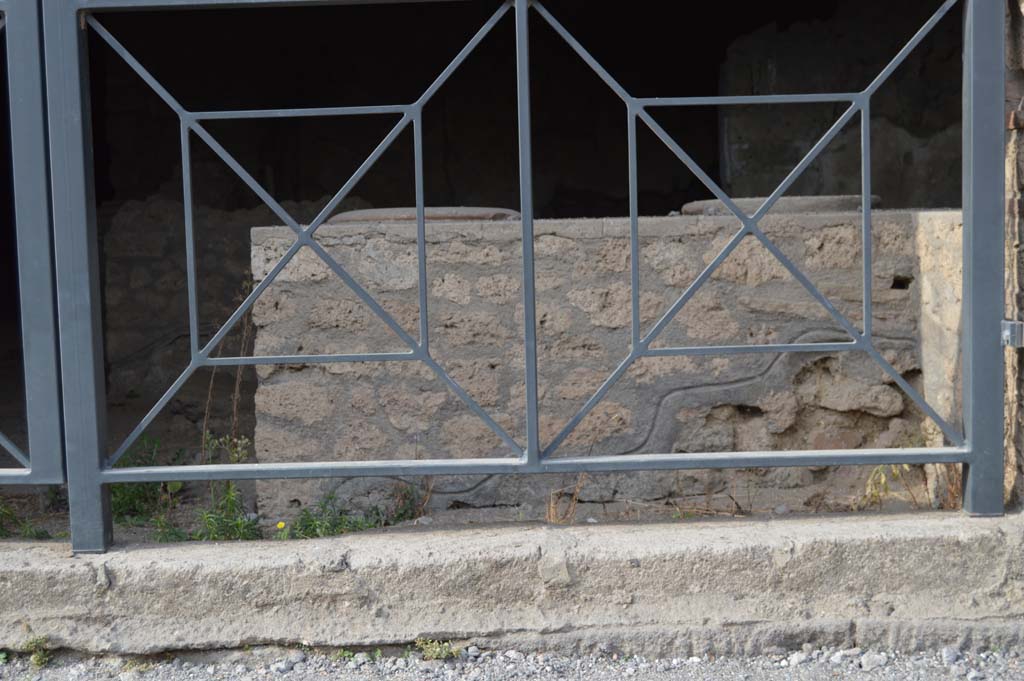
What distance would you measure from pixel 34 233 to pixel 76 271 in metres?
0.13

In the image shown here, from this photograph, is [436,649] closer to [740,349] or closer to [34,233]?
[740,349]

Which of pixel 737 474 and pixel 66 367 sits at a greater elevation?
pixel 66 367

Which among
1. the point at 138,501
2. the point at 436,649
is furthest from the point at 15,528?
the point at 436,649

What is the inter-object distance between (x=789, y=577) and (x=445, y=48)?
4.12 metres

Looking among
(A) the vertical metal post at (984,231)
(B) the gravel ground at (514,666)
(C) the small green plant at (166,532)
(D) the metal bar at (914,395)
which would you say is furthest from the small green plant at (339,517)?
(A) the vertical metal post at (984,231)

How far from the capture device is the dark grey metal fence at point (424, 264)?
99.7 inches

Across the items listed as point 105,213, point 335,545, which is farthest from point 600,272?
point 105,213

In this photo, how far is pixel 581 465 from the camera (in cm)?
261

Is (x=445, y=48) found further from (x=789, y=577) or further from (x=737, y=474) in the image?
(x=789, y=577)

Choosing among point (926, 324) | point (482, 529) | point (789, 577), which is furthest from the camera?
point (926, 324)

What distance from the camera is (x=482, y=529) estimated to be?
9.07 ft

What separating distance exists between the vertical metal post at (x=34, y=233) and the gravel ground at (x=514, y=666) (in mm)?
477

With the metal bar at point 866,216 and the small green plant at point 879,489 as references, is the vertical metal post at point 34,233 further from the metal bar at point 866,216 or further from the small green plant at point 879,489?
the small green plant at point 879,489

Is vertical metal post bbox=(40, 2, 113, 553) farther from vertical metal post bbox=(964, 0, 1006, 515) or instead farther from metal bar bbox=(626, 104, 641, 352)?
vertical metal post bbox=(964, 0, 1006, 515)
